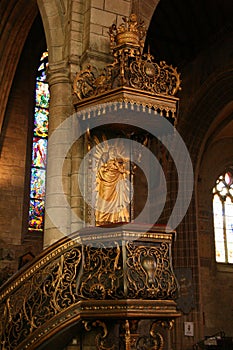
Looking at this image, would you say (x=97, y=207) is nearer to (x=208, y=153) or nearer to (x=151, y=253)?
(x=151, y=253)

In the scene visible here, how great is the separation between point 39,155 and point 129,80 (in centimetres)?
809

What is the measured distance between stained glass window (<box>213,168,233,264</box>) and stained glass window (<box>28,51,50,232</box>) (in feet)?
25.2

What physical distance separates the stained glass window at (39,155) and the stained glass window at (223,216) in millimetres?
7686

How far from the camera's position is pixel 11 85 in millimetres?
13711

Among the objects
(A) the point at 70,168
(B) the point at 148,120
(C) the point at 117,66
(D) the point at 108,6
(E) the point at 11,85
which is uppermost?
(E) the point at 11,85

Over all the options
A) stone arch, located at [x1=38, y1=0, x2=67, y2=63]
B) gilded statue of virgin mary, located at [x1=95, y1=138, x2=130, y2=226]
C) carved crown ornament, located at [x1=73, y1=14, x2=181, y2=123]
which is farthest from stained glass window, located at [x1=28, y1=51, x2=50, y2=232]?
carved crown ornament, located at [x1=73, y1=14, x2=181, y2=123]

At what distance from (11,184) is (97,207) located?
7116mm

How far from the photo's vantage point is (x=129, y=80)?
6.65 metres

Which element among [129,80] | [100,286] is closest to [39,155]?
[129,80]

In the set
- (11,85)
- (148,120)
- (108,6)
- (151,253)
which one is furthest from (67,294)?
(11,85)

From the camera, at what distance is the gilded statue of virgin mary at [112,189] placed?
679 centimetres

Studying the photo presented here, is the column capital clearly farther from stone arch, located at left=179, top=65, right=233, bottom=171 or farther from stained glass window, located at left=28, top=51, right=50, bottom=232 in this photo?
stone arch, located at left=179, top=65, right=233, bottom=171

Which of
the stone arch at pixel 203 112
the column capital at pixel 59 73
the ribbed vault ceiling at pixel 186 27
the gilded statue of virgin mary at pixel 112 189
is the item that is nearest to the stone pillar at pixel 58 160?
the column capital at pixel 59 73

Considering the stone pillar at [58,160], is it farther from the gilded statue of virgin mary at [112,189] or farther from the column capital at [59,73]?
the gilded statue of virgin mary at [112,189]
